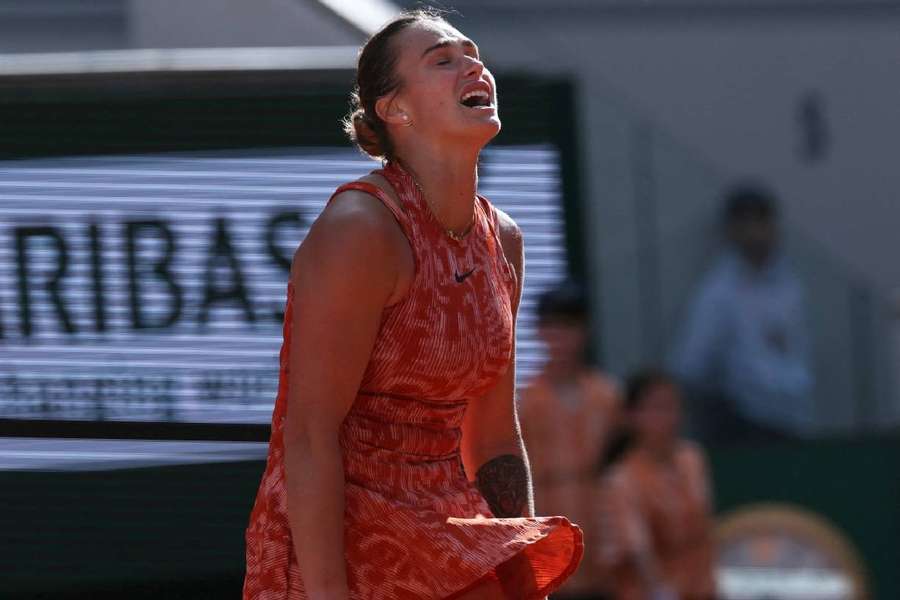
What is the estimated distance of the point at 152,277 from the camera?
399cm

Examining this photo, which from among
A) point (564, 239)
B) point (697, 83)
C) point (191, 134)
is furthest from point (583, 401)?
point (697, 83)

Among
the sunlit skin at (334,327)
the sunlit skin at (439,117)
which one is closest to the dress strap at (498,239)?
the sunlit skin at (439,117)

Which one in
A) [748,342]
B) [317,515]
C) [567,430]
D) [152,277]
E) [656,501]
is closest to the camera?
[317,515]

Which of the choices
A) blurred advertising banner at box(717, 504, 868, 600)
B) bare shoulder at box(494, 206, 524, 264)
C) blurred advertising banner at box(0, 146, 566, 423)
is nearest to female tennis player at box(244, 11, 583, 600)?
bare shoulder at box(494, 206, 524, 264)

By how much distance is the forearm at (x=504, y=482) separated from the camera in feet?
9.06

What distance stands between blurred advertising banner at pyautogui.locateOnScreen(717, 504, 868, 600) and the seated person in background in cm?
112

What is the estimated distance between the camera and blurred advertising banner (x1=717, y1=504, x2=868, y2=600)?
7176 mm

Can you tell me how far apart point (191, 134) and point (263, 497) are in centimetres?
176

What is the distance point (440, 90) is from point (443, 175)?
120mm

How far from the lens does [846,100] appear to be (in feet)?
32.5

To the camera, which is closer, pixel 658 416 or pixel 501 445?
pixel 501 445

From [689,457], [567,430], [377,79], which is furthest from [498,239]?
[689,457]

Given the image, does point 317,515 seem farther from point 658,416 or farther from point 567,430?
point 658,416

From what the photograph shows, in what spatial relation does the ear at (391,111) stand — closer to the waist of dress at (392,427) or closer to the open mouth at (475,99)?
the open mouth at (475,99)
